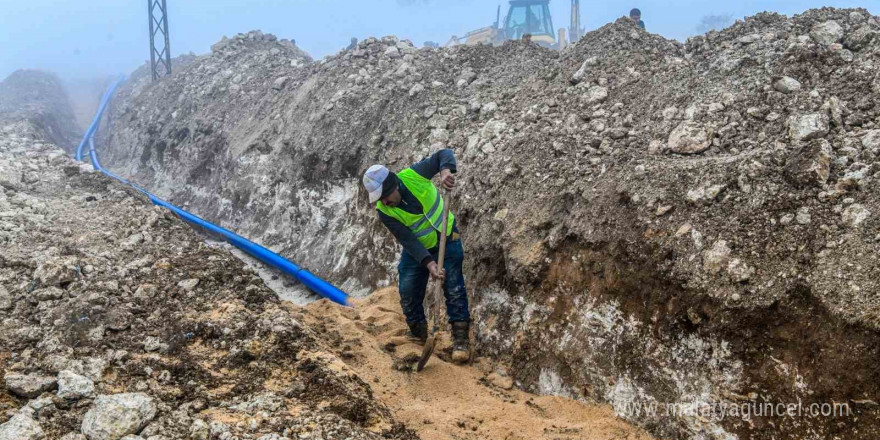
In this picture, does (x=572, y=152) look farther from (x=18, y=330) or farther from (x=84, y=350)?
(x=18, y=330)

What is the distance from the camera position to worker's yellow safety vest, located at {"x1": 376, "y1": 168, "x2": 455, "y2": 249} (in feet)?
14.5

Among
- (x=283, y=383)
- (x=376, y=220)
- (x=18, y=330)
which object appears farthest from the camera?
(x=376, y=220)

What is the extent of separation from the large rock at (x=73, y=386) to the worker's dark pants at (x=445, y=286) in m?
2.16

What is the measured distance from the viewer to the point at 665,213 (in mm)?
3787

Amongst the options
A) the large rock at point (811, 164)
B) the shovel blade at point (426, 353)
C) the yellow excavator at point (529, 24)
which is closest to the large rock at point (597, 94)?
the large rock at point (811, 164)

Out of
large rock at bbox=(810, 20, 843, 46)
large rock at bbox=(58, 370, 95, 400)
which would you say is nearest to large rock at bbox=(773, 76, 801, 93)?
large rock at bbox=(810, 20, 843, 46)

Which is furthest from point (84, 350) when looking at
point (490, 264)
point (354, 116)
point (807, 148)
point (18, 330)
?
point (354, 116)

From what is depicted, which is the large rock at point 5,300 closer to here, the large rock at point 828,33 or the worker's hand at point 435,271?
the worker's hand at point 435,271

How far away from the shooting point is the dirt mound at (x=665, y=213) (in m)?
3.07

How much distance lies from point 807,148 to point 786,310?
3.56 feet

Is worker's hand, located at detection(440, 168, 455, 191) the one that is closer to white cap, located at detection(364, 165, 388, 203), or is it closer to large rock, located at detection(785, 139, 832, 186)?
white cap, located at detection(364, 165, 388, 203)

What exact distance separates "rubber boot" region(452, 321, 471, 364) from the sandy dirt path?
0.07 meters

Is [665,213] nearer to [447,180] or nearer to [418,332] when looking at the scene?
[447,180]

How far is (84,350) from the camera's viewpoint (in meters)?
3.56
